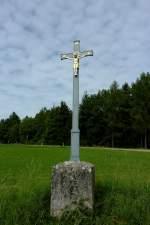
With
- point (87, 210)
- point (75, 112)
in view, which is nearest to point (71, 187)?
point (87, 210)

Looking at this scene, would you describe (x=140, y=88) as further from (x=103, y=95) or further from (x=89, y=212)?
(x=89, y=212)

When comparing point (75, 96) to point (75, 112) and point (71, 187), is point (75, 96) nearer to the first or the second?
point (75, 112)

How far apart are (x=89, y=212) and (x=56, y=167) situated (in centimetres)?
99

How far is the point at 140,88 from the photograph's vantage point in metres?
75.1

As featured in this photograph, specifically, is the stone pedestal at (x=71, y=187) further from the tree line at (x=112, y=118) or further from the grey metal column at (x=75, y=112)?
the tree line at (x=112, y=118)

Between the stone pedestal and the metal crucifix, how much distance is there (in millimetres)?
628

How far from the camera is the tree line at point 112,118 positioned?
245 ft

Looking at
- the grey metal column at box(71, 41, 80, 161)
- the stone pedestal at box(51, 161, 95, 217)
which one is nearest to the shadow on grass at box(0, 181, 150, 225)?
the stone pedestal at box(51, 161, 95, 217)

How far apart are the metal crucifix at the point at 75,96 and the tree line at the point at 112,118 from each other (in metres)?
64.2

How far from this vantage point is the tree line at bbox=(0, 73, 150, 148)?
74688 millimetres

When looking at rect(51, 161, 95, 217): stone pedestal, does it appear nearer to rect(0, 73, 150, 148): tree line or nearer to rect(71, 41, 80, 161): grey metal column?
rect(71, 41, 80, 161): grey metal column

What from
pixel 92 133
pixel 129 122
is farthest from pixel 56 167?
pixel 92 133

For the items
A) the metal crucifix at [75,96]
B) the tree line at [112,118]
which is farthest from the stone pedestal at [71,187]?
the tree line at [112,118]

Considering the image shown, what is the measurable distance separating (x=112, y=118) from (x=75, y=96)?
73.1 metres
